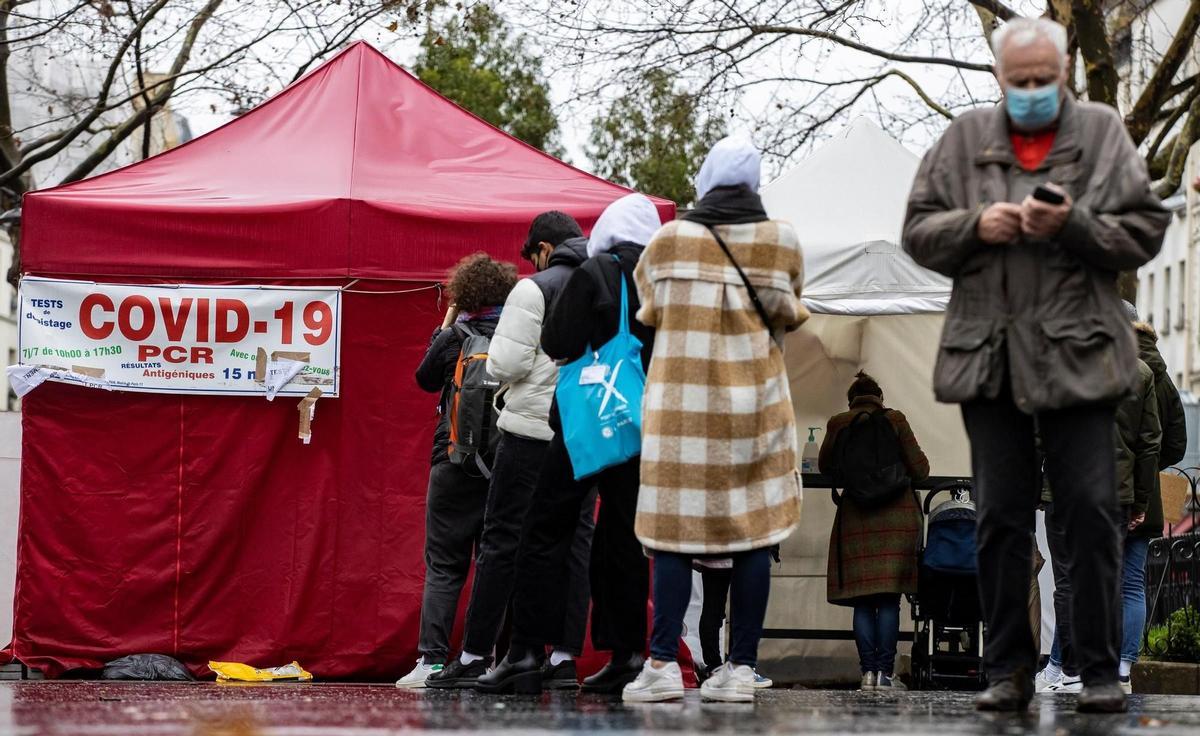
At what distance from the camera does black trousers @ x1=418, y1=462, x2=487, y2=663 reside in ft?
25.5

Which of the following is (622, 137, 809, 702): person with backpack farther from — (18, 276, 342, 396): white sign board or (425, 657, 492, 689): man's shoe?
(18, 276, 342, 396): white sign board

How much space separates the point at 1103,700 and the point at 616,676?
6.28 ft

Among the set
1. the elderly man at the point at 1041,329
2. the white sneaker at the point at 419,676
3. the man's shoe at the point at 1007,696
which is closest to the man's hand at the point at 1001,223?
the elderly man at the point at 1041,329

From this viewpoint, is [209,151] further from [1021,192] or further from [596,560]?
[1021,192]

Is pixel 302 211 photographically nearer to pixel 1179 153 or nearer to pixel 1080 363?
pixel 1080 363

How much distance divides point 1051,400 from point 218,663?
558 centimetres

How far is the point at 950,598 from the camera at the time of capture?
384 inches

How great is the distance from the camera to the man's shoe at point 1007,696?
4871 millimetres

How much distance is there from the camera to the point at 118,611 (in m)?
9.12

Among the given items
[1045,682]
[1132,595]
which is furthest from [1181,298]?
[1132,595]

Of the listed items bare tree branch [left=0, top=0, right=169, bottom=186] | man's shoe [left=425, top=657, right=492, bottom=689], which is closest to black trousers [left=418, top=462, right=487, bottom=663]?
man's shoe [left=425, top=657, right=492, bottom=689]

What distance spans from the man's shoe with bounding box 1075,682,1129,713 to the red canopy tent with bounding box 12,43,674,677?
15.4 feet

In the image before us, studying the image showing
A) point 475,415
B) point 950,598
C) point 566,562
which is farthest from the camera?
point 950,598

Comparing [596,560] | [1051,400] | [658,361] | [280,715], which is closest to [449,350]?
[596,560]
